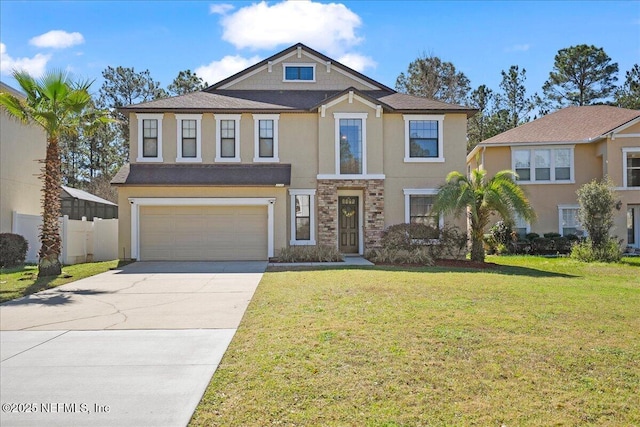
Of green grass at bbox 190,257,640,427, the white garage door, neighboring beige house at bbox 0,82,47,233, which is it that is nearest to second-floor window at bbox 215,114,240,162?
the white garage door

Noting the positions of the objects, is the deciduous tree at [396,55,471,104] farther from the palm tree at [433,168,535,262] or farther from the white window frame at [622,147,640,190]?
the palm tree at [433,168,535,262]

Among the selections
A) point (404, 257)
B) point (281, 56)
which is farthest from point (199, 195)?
point (404, 257)

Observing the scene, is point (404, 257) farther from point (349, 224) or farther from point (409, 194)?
point (349, 224)

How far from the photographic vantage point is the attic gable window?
2323cm

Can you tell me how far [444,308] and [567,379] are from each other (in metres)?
3.53

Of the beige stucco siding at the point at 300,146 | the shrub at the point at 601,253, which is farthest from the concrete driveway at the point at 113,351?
the shrub at the point at 601,253

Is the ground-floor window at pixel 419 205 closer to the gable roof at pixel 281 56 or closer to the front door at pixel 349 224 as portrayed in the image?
the front door at pixel 349 224

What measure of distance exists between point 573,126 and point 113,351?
25236mm

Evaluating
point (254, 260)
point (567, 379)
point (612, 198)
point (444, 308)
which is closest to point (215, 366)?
point (567, 379)

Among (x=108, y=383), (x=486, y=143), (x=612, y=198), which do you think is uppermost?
(x=486, y=143)

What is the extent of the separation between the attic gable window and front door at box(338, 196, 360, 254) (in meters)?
5.72

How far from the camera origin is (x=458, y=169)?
825 inches

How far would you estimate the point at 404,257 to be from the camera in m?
17.7

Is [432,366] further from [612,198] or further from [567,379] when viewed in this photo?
[612,198]
